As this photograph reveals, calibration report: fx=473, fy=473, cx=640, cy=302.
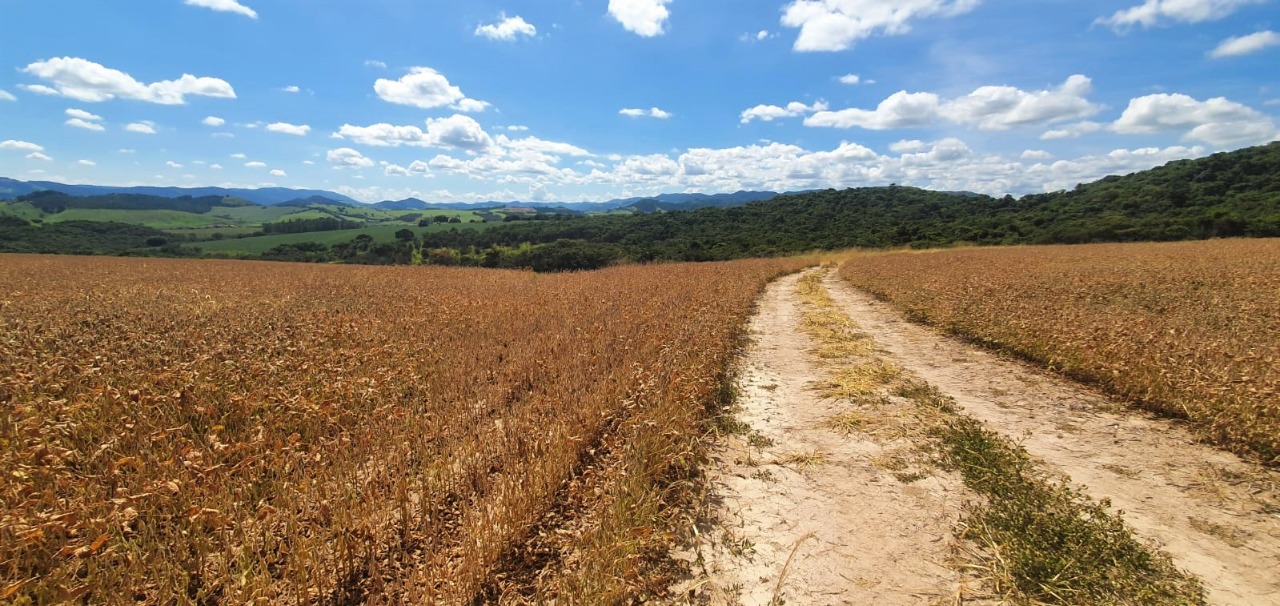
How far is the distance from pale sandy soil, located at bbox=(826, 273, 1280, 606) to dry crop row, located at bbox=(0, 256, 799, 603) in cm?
344

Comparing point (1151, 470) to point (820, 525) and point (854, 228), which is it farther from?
point (854, 228)

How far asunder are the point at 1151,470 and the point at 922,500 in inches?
93.7

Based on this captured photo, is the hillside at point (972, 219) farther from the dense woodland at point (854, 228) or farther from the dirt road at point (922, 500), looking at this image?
the dirt road at point (922, 500)

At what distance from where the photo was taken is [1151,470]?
432cm

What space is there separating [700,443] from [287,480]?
142 inches

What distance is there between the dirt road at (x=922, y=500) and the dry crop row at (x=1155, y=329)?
450mm

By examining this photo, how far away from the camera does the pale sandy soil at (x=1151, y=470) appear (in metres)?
3.11

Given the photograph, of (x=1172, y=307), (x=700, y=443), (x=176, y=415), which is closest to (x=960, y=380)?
(x=700, y=443)

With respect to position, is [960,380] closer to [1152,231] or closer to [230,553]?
[230,553]

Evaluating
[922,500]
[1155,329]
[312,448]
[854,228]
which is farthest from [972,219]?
[312,448]

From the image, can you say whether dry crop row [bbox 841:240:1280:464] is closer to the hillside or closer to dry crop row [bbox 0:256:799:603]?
Result: dry crop row [bbox 0:256:799:603]

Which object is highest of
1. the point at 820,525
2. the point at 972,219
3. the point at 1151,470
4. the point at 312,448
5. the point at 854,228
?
the point at 972,219

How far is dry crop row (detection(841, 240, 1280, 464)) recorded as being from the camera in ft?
16.7

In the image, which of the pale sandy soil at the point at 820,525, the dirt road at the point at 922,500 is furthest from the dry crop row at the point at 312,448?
the dirt road at the point at 922,500
